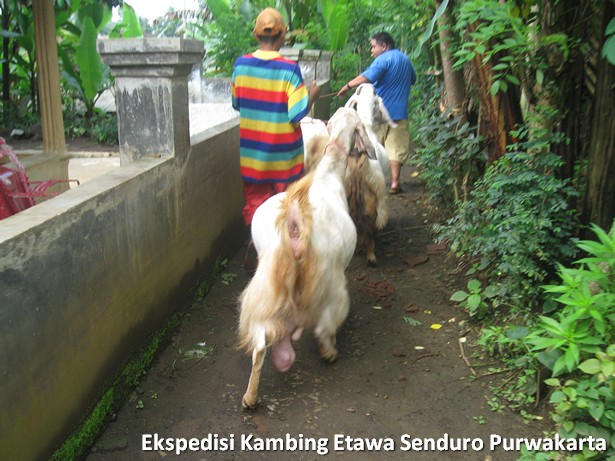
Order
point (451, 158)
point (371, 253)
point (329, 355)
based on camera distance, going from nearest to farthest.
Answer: point (329, 355) → point (451, 158) → point (371, 253)

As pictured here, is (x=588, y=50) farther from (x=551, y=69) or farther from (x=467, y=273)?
(x=467, y=273)

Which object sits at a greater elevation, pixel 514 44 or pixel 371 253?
pixel 514 44

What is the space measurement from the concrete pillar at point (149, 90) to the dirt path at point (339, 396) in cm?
131

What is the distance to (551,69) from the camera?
3943 mm

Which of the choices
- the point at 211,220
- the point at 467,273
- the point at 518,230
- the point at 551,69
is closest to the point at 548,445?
the point at 518,230

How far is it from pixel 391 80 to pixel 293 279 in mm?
4484

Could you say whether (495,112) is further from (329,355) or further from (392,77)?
(392,77)

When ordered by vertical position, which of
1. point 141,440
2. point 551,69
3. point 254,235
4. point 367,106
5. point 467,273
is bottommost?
point 141,440

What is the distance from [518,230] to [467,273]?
100 cm

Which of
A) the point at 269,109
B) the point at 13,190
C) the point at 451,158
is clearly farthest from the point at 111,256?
the point at 451,158

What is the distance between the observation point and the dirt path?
122 inches

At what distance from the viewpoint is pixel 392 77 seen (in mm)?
7094

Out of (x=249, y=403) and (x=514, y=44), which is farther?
(x=514, y=44)

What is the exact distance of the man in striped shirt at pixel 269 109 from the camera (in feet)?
14.3
